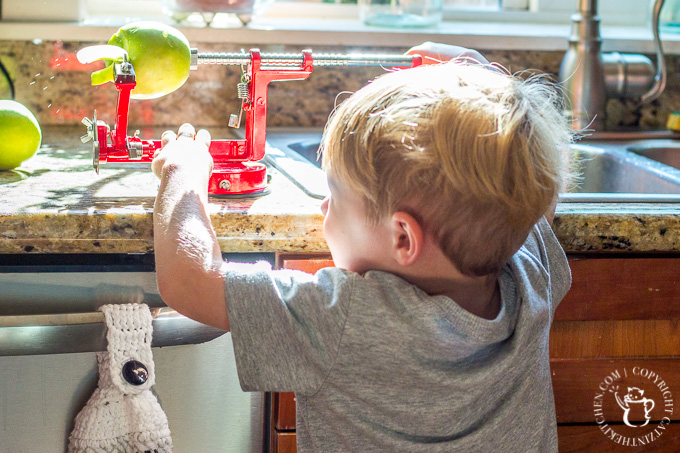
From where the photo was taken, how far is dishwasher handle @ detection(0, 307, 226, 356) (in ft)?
2.75

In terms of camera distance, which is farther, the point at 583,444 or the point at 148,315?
the point at 583,444

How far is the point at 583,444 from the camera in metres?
0.99

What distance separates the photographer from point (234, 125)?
0.99 m

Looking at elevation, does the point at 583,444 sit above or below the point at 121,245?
below

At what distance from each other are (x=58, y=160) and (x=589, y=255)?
80 centimetres

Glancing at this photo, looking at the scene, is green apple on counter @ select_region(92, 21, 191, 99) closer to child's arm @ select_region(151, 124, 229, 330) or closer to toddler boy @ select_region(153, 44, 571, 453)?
child's arm @ select_region(151, 124, 229, 330)

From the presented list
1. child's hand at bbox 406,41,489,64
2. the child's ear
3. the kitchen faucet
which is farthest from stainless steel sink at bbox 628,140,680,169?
the child's ear

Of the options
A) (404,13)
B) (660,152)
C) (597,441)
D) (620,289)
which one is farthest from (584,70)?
(597,441)

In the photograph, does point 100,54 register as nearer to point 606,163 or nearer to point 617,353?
point 617,353

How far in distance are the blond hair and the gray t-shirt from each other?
7 cm

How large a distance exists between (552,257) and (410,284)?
0.72ft

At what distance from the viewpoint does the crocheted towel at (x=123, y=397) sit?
0.85 metres

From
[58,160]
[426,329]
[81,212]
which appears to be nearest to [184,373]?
[81,212]

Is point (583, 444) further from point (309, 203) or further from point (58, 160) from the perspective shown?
point (58, 160)
